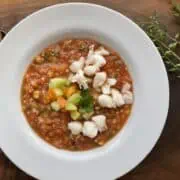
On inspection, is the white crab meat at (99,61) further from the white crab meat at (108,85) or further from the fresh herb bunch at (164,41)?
the fresh herb bunch at (164,41)

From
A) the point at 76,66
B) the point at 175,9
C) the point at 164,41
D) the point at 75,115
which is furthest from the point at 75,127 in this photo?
the point at 175,9

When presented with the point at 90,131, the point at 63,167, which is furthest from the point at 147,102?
the point at 63,167

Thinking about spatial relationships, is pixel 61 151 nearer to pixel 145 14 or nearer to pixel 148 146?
pixel 148 146

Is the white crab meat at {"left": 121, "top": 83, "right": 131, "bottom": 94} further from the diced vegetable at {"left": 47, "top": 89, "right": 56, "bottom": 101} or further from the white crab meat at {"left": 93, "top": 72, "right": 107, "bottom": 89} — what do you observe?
the diced vegetable at {"left": 47, "top": 89, "right": 56, "bottom": 101}

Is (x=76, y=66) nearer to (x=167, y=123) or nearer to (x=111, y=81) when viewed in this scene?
(x=111, y=81)

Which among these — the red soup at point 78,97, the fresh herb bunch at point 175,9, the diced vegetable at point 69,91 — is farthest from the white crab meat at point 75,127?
the fresh herb bunch at point 175,9

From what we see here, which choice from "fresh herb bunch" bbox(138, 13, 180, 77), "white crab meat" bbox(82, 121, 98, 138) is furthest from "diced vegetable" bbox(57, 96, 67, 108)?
"fresh herb bunch" bbox(138, 13, 180, 77)
